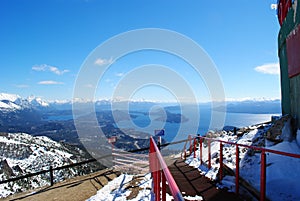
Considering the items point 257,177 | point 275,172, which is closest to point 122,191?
point 257,177

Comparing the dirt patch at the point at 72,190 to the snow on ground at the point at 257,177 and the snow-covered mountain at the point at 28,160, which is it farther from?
the snow-covered mountain at the point at 28,160

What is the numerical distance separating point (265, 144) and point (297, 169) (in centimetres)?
199

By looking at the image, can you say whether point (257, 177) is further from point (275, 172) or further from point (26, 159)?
point (26, 159)

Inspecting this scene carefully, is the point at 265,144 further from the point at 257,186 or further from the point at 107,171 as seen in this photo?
the point at 107,171

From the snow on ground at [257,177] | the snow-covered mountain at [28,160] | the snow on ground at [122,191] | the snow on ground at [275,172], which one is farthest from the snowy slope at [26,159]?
the snow on ground at [275,172]

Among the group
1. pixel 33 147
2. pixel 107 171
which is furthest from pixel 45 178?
pixel 107 171

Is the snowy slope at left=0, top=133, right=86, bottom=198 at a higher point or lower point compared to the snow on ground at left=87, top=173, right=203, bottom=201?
lower

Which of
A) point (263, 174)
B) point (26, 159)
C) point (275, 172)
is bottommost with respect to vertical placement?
point (26, 159)

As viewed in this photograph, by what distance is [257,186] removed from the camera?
4.98 metres

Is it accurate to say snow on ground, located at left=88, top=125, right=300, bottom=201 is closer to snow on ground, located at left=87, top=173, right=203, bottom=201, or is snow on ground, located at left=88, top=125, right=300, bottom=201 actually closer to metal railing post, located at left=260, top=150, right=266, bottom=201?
snow on ground, located at left=87, top=173, right=203, bottom=201

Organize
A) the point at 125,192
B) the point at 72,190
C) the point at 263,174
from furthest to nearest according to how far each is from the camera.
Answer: the point at 72,190 → the point at 125,192 → the point at 263,174

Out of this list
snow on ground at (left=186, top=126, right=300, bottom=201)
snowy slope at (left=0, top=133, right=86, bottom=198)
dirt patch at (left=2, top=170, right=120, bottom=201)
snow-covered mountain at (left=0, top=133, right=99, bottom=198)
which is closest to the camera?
snow on ground at (left=186, top=126, right=300, bottom=201)

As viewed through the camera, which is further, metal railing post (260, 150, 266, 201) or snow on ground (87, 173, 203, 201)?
snow on ground (87, 173, 203, 201)

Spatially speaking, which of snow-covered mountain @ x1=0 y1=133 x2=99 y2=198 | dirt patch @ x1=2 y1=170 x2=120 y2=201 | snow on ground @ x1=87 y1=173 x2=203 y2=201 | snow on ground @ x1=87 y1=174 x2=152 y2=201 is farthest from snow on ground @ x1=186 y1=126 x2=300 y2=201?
snow-covered mountain @ x1=0 y1=133 x2=99 y2=198
